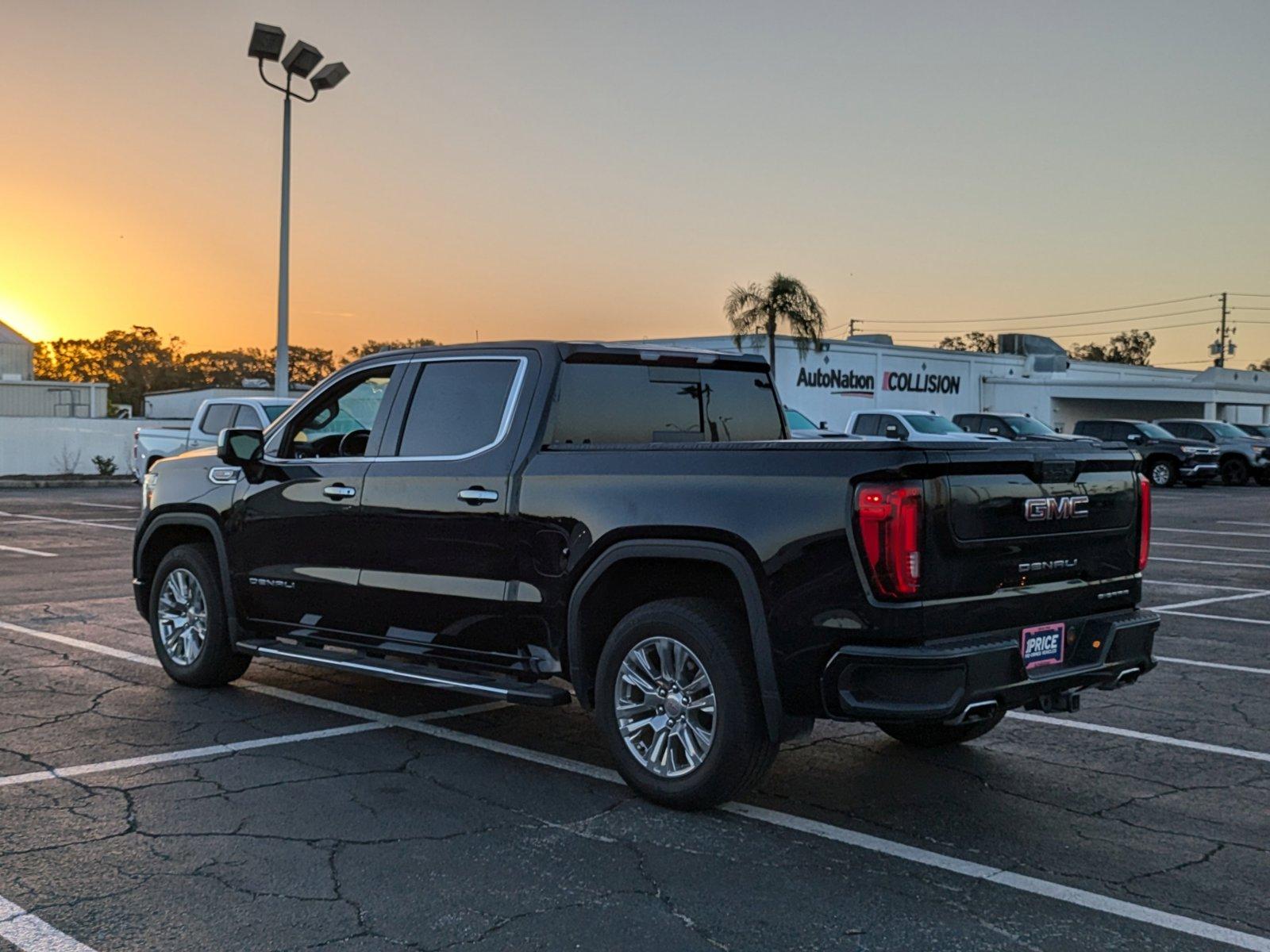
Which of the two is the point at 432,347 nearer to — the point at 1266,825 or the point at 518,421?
the point at 518,421

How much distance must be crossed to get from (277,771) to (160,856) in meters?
1.20

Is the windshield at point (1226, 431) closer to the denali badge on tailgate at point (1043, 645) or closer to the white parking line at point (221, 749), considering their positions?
the white parking line at point (221, 749)

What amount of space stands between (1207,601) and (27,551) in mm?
13188

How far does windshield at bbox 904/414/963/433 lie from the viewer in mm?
26188

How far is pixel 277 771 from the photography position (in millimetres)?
6000

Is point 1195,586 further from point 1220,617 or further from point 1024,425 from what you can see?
point 1024,425

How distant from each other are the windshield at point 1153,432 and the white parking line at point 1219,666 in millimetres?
28566

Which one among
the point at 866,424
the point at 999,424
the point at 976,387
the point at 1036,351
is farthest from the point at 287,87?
the point at 1036,351

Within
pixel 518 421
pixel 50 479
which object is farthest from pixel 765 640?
pixel 50 479

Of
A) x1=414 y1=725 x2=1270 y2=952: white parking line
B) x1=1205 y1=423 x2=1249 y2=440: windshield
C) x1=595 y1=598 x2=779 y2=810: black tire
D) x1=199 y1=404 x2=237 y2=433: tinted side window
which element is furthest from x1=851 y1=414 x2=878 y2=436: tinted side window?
x1=595 y1=598 x2=779 y2=810: black tire

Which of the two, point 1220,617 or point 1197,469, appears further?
point 1197,469

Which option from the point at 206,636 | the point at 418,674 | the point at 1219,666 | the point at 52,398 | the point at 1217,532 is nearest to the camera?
the point at 418,674

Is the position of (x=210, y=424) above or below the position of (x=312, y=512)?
above

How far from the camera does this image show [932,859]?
4871 millimetres
